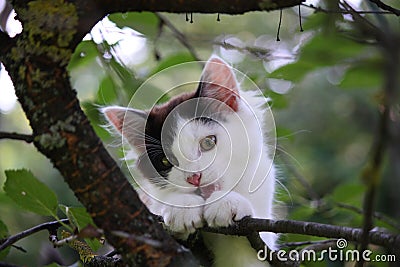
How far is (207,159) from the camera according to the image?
3.63 ft

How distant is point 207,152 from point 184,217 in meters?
0.20

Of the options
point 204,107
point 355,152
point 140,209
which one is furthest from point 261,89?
point 355,152

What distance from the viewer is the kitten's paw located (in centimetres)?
90

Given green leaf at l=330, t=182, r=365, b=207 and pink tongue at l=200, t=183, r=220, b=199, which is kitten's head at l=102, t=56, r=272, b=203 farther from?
green leaf at l=330, t=182, r=365, b=207

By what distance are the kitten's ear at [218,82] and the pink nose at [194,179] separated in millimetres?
177

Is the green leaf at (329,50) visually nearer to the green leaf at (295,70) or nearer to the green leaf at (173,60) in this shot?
the green leaf at (295,70)

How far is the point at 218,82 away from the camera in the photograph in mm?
1173

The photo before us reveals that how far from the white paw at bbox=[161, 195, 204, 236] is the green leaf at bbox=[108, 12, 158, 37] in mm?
346

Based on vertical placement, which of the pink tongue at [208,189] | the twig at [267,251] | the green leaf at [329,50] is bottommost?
the pink tongue at [208,189]

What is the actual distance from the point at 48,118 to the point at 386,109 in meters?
0.35

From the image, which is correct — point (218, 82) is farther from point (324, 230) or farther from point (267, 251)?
point (324, 230)

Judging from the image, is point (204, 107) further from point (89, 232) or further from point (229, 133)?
point (89, 232)

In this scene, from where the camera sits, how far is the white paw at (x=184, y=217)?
37.2 inches

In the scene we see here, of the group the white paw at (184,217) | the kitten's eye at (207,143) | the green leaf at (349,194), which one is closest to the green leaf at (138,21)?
the kitten's eye at (207,143)
